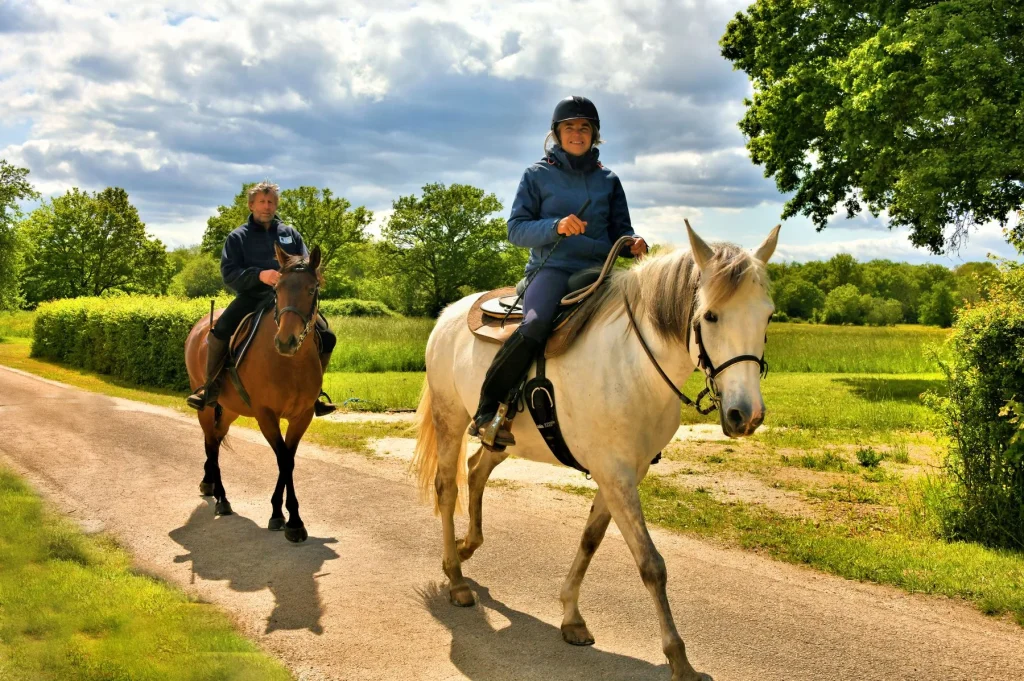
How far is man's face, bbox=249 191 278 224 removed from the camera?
7414 mm

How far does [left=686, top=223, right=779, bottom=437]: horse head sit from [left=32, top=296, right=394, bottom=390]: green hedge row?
16203 mm

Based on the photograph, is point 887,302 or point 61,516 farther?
point 887,302

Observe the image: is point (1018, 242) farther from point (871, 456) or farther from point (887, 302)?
point (887, 302)

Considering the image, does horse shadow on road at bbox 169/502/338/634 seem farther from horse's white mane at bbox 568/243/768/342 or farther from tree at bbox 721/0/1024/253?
tree at bbox 721/0/1024/253

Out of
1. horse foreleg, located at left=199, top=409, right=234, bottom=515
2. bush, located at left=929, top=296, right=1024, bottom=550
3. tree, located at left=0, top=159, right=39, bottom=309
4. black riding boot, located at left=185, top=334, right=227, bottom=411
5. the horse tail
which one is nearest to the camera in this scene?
the horse tail

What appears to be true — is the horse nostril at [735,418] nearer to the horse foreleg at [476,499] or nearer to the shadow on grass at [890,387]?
the horse foreleg at [476,499]

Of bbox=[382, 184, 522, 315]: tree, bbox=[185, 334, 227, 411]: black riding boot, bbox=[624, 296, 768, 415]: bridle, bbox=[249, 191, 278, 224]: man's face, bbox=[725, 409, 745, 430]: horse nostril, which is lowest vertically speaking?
bbox=[185, 334, 227, 411]: black riding boot

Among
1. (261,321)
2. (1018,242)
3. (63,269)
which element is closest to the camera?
(261,321)

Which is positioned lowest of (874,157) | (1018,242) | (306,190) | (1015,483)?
(1015,483)

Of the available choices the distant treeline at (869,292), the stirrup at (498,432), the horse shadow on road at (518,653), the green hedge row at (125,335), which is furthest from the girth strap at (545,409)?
the distant treeline at (869,292)

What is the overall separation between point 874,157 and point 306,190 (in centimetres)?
5134

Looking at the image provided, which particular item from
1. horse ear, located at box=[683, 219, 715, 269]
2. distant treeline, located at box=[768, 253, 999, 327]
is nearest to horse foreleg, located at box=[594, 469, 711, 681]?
horse ear, located at box=[683, 219, 715, 269]

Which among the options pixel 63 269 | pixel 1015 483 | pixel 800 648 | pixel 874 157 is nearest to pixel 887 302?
pixel 874 157

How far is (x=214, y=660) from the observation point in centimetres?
404
